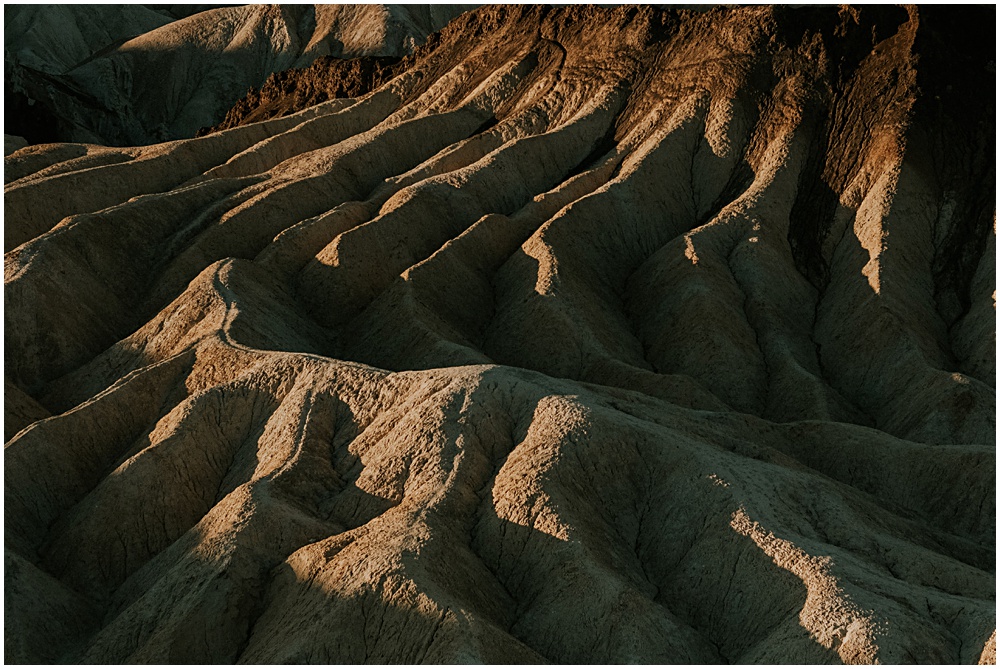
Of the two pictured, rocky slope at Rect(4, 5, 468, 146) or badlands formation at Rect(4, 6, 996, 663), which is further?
rocky slope at Rect(4, 5, 468, 146)

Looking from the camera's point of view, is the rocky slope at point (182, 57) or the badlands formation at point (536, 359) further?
the rocky slope at point (182, 57)

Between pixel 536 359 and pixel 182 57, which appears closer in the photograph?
pixel 536 359

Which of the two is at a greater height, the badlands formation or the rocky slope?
the rocky slope

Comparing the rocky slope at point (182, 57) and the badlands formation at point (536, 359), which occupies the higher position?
the rocky slope at point (182, 57)

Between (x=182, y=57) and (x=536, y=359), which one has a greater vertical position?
(x=182, y=57)
